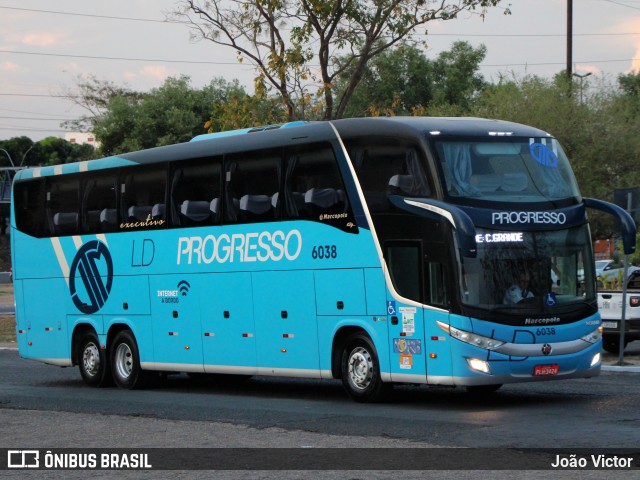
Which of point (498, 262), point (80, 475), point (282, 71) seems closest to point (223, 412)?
point (498, 262)

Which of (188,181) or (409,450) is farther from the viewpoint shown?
(188,181)

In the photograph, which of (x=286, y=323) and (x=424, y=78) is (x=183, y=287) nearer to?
(x=286, y=323)

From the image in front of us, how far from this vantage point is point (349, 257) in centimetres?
1677

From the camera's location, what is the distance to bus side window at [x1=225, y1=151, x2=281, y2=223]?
1802cm

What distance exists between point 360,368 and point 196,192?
4510mm

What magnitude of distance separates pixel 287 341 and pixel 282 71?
13.1m

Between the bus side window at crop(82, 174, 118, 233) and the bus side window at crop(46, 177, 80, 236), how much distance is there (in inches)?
12.9

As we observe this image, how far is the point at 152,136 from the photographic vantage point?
242ft

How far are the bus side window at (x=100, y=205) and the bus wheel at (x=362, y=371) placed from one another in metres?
6.21

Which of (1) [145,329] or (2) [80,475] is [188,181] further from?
(2) [80,475]

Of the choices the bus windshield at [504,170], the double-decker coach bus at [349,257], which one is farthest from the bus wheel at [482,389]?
the bus windshield at [504,170]

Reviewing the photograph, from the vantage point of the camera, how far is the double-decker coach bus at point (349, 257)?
15422 millimetres

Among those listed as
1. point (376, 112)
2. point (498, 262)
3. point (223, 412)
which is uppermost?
point (376, 112)

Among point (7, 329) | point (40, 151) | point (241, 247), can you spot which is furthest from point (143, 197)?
point (40, 151)
